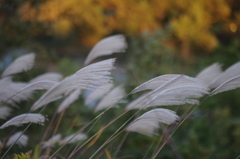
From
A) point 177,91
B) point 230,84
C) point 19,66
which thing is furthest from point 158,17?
point 177,91

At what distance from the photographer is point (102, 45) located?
2396 mm

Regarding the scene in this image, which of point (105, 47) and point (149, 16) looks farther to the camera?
point (149, 16)

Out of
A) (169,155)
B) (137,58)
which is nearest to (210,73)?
(169,155)

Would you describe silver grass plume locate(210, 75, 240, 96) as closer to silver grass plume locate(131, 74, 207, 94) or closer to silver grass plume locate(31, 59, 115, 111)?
silver grass plume locate(131, 74, 207, 94)

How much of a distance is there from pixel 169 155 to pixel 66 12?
768 cm

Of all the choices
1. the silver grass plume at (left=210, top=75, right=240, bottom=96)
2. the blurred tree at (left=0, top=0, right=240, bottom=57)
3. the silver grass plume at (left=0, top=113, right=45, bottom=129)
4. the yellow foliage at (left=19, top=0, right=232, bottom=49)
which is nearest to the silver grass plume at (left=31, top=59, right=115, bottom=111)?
the silver grass plume at (left=0, top=113, right=45, bottom=129)

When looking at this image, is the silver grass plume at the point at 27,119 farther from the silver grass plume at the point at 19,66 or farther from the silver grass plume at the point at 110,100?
the silver grass plume at the point at 110,100

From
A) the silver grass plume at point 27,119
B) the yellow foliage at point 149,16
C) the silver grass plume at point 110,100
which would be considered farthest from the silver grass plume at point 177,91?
the yellow foliage at point 149,16

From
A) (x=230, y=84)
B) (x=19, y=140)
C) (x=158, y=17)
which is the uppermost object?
(x=230, y=84)

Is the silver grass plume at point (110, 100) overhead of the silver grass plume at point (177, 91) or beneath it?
beneath

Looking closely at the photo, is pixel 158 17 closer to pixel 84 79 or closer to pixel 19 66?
pixel 19 66

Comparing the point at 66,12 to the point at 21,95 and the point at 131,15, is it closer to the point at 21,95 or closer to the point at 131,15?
the point at 131,15

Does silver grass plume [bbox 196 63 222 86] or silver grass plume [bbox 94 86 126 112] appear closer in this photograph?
silver grass plume [bbox 196 63 222 86]

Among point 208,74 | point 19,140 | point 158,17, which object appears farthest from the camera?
point 158,17
